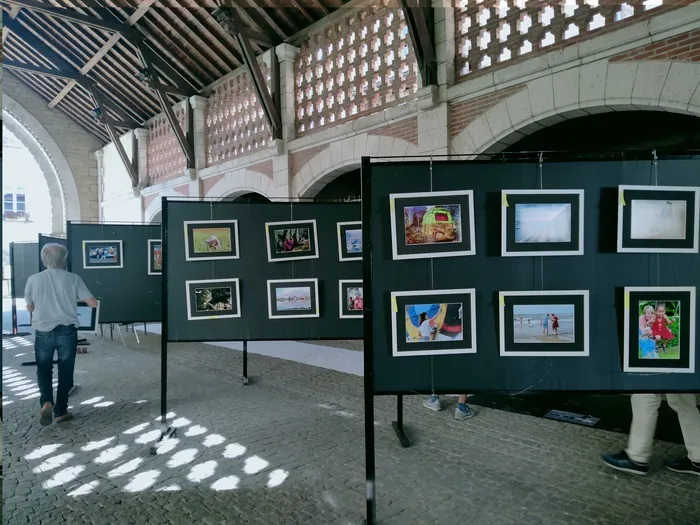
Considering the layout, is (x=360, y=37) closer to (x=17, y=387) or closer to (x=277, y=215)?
(x=277, y=215)

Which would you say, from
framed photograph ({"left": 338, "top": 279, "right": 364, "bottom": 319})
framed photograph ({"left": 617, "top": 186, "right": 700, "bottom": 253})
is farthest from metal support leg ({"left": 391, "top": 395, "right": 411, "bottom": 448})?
framed photograph ({"left": 617, "top": 186, "right": 700, "bottom": 253})

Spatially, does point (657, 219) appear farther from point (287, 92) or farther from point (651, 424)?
point (287, 92)

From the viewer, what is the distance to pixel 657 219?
7.82 ft

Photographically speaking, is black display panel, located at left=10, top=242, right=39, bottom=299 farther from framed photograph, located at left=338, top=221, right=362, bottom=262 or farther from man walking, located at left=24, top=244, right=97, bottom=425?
framed photograph, located at left=338, top=221, right=362, bottom=262

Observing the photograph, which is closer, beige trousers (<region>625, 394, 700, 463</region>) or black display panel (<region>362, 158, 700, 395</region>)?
black display panel (<region>362, 158, 700, 395</region>)

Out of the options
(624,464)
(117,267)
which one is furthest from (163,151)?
(624,464)

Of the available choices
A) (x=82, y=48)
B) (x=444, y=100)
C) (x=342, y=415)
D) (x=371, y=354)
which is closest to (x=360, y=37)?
(x=444, y=100)

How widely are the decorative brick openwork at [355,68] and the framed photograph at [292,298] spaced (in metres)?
4.87

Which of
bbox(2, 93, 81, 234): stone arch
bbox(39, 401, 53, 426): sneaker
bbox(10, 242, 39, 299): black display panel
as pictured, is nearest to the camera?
bbox(39, 401, 53, 426): sneaker

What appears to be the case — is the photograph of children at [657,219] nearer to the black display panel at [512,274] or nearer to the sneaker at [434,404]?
the black display panel at [512,274]

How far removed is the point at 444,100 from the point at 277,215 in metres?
4.16

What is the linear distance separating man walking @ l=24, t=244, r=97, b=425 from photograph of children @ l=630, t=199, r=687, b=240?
4.71 metres

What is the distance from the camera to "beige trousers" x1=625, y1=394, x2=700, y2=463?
3.01 m

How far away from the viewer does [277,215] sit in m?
4.13
